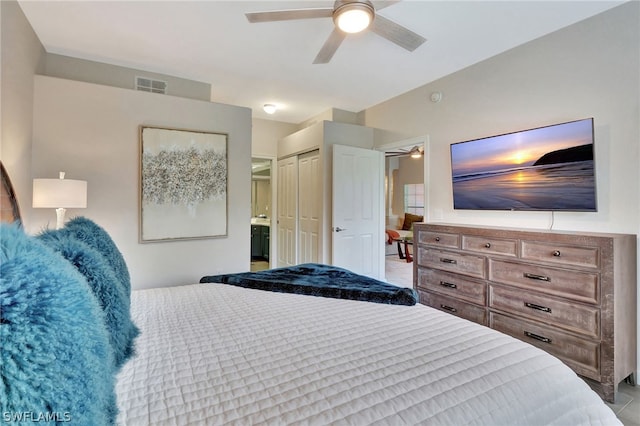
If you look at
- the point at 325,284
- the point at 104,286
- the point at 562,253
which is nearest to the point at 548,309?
the point at 562,253

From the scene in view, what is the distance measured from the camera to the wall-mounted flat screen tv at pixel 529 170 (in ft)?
7.30

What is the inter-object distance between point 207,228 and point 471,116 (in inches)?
121

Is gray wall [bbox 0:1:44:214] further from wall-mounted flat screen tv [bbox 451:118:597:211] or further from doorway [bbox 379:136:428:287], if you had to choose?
doorway [bbox 379:136:428:287]

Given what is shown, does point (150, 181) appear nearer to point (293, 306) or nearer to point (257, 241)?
point (293, 306)

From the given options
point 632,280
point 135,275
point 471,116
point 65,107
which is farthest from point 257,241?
point 632,280

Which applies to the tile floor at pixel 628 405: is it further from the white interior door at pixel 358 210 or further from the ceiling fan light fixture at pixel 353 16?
the ceiling fan light fixture at pixel 353 16

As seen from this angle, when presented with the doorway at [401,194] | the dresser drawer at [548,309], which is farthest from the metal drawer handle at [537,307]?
the doorway at [401,194]

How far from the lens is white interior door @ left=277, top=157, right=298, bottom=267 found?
4.75 meters

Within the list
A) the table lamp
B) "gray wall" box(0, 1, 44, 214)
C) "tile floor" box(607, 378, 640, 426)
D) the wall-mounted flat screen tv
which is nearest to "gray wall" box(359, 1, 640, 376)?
the wall-mounted flat screen tv

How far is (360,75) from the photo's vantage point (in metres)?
3.38

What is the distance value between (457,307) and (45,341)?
9.47ft

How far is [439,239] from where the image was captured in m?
2.90

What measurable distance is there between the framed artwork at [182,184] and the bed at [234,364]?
1779 millimetres

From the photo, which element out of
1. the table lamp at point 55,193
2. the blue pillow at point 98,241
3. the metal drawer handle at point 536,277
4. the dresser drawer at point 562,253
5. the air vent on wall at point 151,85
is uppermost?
the air vent on wall at point 151,85
